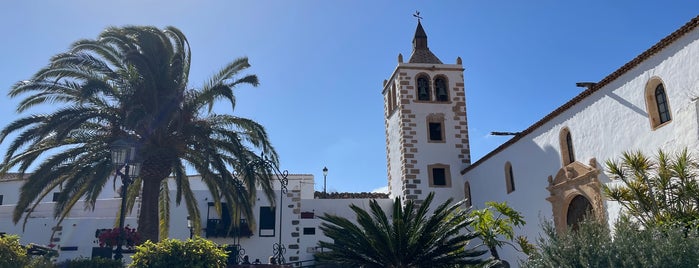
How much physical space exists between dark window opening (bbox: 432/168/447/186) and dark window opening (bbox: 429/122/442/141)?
4.90 ft

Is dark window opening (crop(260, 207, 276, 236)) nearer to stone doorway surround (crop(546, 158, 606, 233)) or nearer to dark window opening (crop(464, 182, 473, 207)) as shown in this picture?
dark window opening (crop(464, 182, 473, 207))

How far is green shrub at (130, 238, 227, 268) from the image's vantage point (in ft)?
36.2

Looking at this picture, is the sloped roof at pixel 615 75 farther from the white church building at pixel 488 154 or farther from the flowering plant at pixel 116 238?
the flowering plant at pixel 116 238

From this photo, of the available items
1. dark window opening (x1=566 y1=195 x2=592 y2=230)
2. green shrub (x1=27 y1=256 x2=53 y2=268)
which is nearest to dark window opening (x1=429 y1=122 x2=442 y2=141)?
dark window opening (x1=566 y1=195 x2=592 y2=230)

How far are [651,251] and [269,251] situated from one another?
19565 millimetres

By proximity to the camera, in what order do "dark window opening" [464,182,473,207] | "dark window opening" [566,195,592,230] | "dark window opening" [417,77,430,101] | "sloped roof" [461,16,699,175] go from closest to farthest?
"sloped roof" [461,16,699,175]
"dark window opening" [566,195,592,230]
"dark window opening" [464,182,473,207]
"dark window opening" [417,77,430,101]

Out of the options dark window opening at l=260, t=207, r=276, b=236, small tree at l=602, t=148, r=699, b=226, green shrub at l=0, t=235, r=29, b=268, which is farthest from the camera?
dark window opening at l=260, t=207, r=276, b=236

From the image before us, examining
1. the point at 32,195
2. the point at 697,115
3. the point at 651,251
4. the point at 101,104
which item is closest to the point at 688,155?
the point at 697,115

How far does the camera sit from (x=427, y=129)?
27.0 m

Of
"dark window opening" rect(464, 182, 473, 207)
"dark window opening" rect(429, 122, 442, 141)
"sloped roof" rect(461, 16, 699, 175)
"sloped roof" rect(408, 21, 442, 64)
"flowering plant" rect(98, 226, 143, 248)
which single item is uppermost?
"sloped roof" rect(408, 21, 442, 64)

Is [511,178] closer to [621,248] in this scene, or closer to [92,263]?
[621,248]

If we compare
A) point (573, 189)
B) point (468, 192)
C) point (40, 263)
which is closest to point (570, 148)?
point (573, 189)

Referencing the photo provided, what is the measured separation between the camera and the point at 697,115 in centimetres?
1252

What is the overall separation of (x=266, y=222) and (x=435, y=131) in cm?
880
